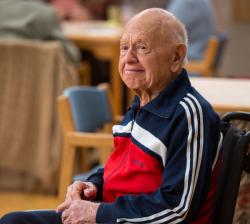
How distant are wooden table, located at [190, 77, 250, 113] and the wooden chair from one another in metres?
0.46

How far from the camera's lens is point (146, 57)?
167 centimetres

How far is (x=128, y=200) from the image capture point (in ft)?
5.36

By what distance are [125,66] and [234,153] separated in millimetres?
349

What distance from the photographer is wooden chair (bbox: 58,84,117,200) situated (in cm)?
281

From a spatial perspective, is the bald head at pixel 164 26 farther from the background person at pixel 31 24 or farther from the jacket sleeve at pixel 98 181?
the background person at pixel 31 24

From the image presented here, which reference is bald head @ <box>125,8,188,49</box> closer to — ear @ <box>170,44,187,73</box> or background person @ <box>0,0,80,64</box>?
ear @ <box>170,44,187,73</box>

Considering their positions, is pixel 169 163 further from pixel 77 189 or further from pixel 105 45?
pixel 105 45

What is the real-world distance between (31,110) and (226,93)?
5.62ft

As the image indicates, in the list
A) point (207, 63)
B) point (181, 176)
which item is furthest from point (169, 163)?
point (207, 63)

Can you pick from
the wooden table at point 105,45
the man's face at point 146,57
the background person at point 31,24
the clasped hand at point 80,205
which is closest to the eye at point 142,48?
the man's face at point 146,57

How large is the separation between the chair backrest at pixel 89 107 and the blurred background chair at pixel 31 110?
2.82 ft

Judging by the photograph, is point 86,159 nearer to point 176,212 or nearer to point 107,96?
point 107,96

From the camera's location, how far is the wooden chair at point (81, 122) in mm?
2814

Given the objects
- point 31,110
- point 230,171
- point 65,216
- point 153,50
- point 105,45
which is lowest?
point 31,110
